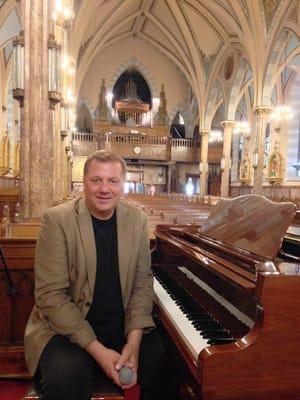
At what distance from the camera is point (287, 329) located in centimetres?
139

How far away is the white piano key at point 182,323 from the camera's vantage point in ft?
5.06

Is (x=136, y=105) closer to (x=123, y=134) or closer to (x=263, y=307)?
(x=123, y=134)

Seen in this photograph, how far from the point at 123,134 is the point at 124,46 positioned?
22.8 feet

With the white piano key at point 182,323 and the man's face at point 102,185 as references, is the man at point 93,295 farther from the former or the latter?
the white piano key at point 182,323

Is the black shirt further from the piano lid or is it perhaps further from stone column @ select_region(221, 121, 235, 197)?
stone column @ select_region(221, 121, 235, 197)

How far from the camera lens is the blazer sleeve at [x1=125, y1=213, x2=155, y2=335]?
6.64 ft

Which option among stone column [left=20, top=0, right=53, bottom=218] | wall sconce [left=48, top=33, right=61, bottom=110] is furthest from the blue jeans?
wall sconce [left=48, top=33, right=61, bottom=110]

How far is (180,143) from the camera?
88.1ft

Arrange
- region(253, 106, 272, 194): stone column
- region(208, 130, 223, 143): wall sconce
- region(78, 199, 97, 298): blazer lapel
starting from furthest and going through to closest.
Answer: region(208, 130, 223, 143): wall sconce
region(253, 106, 272, 194): stone column
region(78, 199, 97, 298): blazer lapel

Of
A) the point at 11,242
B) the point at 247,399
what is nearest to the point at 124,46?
the point at 11,242

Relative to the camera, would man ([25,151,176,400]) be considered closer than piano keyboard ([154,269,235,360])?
No

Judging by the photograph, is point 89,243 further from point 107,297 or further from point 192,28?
point 192,28

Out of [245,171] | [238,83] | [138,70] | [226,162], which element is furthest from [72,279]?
[138,70]

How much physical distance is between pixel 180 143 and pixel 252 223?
25068 millimetres
